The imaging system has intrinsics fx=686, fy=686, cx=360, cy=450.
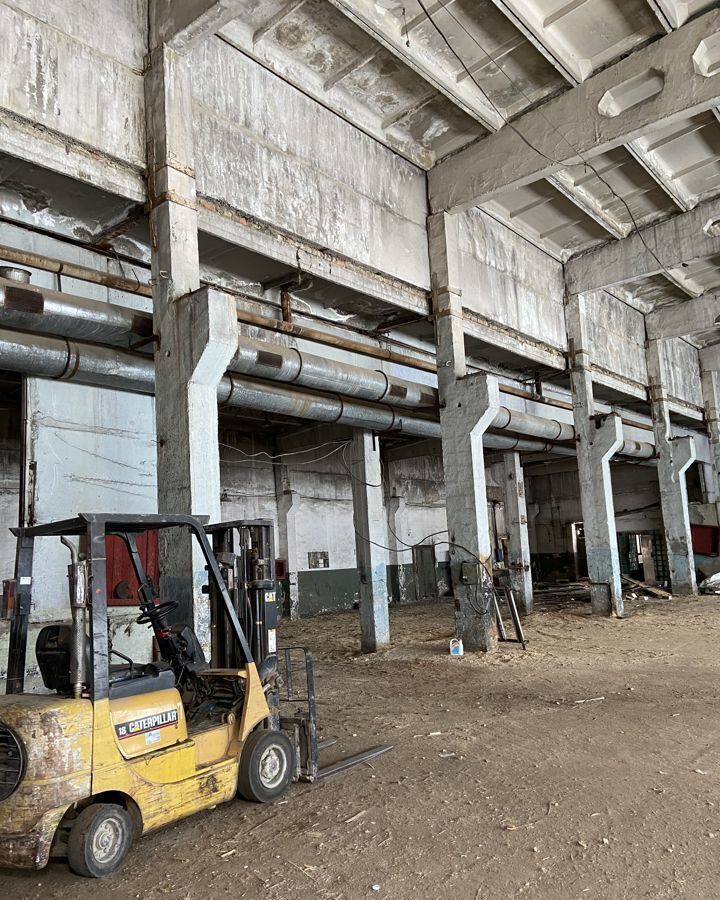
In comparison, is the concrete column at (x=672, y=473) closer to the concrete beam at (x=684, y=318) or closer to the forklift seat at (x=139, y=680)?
the concrete beam at (x=684, y=318)

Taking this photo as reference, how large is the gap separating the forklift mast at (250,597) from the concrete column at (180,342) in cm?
158

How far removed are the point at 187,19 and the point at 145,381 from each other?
445 cm

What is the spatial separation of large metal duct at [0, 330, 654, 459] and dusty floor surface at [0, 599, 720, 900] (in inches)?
178

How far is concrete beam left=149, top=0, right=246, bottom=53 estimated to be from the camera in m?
8.08

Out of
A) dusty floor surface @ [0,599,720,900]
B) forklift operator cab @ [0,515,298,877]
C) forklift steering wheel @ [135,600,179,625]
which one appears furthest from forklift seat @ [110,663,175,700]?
dusty floor surface @ [0,599,720,900]

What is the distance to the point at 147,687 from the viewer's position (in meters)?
4.62

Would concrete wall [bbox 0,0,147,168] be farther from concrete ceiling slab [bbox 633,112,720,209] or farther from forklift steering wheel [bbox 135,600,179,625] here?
concrete ceiling slab [bbox 633,112,720,209]

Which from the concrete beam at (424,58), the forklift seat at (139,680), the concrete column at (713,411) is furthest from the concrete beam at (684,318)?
the forklift seat at (139,680)

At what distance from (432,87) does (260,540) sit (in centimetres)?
888

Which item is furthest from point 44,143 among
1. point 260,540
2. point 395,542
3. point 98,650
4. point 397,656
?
point 395,542

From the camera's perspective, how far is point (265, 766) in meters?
5.18

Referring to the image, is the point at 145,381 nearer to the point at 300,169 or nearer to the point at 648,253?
the point at 300,169

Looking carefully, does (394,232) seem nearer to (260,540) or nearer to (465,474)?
(465,474)

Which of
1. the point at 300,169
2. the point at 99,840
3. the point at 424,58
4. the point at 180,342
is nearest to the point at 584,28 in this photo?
the point at 424,58
